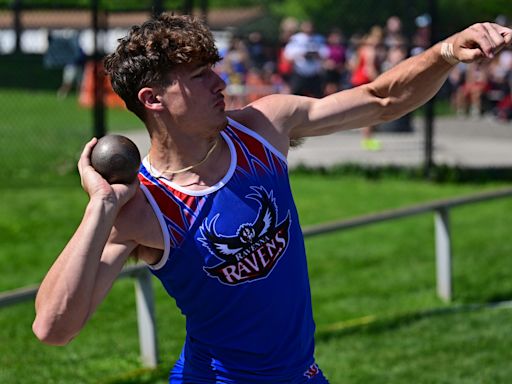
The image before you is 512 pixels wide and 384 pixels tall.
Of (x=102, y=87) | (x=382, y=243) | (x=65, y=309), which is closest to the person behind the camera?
(x=65, y=309)

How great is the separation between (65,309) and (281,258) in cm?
85

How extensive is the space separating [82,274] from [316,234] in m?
3.78

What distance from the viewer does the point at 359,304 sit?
25.5 feet

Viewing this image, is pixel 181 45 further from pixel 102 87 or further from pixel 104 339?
pixel 102 87

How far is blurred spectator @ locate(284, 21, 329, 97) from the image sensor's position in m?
13.8

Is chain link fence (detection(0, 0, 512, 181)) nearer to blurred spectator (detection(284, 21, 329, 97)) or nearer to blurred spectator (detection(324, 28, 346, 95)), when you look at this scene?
blurred spectator (detection(324, 28, 346, 95))

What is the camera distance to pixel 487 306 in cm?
758

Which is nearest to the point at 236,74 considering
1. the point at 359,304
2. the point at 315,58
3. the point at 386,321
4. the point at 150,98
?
the point at 315,58

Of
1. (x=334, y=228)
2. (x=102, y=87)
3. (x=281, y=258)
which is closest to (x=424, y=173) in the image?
(x=102, y=87)

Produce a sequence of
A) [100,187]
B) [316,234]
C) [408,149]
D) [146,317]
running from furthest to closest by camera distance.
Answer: [408,149], [316,234], [146,317], [100,187]

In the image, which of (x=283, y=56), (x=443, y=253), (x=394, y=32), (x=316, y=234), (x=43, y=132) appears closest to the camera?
(x=316, y=234)

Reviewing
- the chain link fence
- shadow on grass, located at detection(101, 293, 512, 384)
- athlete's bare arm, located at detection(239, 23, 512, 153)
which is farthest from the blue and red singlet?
the chain link fence

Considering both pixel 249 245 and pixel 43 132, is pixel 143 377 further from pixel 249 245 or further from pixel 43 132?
pixel 43 132

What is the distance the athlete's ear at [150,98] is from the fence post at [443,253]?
448cm
